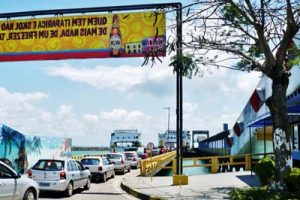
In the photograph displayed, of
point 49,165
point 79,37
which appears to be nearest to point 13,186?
point 49,165

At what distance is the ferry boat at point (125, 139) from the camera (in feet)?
253

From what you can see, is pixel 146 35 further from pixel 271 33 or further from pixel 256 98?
pixel 256 98

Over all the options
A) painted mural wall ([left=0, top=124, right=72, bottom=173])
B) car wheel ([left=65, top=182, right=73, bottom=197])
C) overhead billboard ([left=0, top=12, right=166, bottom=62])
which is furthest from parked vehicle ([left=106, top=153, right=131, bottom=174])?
car wheel ([left=65, top=182, right=73, bottom=197])

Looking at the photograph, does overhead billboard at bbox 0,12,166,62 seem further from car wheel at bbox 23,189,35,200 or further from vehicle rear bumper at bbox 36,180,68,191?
car wheel at bbox 23,189,35,200

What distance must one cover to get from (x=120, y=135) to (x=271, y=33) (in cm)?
6496

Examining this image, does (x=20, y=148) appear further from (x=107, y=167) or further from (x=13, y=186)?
(x=13, y=186)

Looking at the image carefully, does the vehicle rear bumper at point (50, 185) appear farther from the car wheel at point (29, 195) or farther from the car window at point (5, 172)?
the car window at point (5, 172)

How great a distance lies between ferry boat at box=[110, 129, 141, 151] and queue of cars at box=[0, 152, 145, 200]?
46.9 m

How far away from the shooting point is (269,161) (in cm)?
1555

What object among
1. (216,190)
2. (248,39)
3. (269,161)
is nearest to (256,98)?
(216,190)

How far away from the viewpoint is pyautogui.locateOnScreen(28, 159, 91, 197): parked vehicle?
17.7 meters

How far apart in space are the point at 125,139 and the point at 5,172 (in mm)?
64151

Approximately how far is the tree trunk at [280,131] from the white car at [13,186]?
6.49 m

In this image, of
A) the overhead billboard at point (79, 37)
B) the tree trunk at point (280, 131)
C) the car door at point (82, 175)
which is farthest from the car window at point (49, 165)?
the tree trunk at point (280, 131)
